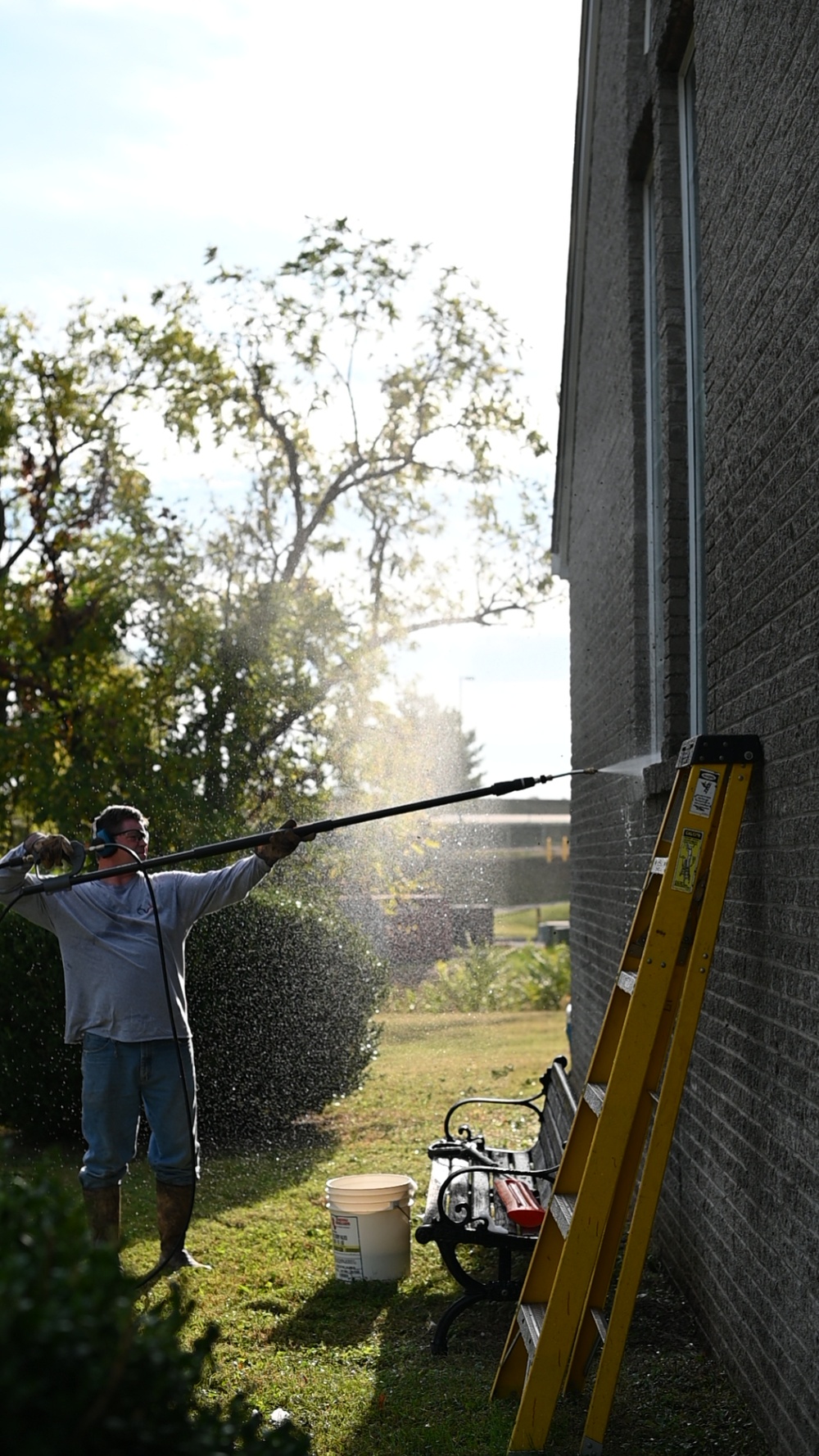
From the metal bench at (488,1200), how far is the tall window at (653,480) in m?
1.66

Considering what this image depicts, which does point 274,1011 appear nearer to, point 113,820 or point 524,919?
point 113,820

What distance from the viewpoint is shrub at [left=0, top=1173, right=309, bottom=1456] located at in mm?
1370

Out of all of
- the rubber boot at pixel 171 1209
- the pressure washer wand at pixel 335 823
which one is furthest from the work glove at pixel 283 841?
the rubber boot at pixel 171 1209

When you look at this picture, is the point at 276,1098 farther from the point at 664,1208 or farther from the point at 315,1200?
the point at 664,1208

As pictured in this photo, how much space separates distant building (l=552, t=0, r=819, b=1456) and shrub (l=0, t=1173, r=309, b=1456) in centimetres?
201

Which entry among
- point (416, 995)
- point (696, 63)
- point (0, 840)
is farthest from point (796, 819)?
point (416, 995)

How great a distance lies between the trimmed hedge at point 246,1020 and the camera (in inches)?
320

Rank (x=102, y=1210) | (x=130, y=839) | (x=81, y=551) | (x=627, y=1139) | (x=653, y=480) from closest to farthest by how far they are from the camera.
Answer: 1. (x=627, y=1139)
2. (x=102, y=1210)
3. (x=130, y=839)
4. (x=653, y=480)
5. (x=81, y=551)

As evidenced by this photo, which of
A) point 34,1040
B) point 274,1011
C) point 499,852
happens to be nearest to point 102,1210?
point 34,1040

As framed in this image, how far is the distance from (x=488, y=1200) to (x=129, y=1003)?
157 cm

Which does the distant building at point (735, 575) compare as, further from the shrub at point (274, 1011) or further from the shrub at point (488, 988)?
the shrub at point (488, 988)

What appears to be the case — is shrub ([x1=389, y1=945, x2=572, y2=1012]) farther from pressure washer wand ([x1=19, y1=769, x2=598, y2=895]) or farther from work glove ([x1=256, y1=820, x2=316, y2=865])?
pressure washer wand ([x1=19, y1=769, x2=598, y2=895])

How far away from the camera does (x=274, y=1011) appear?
9.04m

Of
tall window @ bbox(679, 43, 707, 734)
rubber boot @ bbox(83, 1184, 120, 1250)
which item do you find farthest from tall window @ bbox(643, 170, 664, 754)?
rubber boot @ bbox(83, 1184, 120, 1250)
